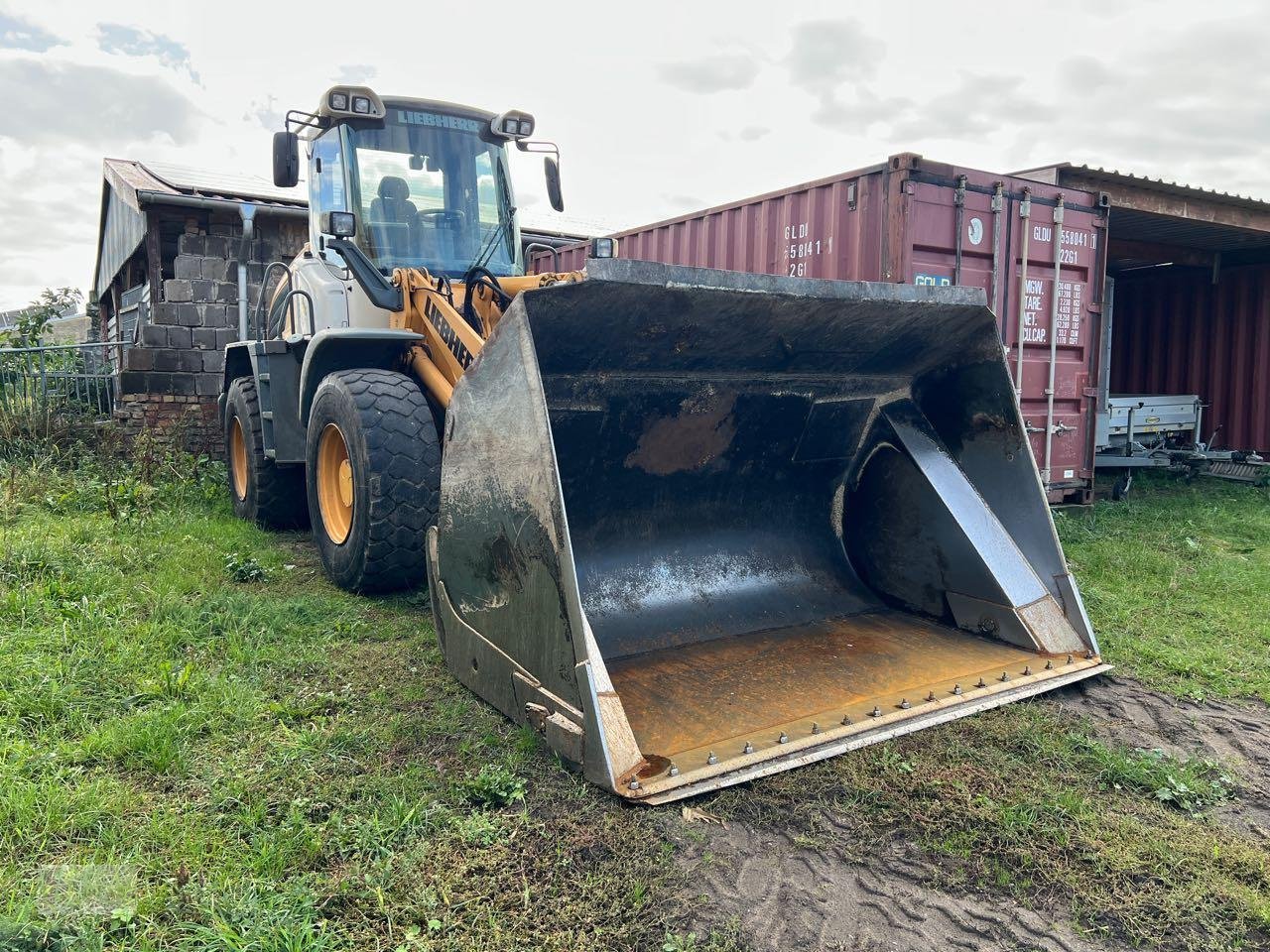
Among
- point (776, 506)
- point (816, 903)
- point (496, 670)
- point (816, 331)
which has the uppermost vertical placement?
point (816, 331)

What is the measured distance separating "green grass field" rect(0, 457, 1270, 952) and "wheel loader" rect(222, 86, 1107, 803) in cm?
19

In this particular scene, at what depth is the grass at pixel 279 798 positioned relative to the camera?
1991 millimetres

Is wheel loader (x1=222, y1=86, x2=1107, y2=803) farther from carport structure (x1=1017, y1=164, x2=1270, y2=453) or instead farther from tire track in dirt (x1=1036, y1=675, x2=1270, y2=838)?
carport structure (x1=1017, y1=164, x2=1270, y2=453)

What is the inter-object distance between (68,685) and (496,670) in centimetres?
154

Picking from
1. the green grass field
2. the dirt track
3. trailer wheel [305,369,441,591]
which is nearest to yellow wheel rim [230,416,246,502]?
trailer wheel [305,369,441,591]

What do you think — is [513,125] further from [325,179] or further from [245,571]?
[245,571]

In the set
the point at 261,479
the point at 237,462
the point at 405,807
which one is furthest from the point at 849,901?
the point at 237,462

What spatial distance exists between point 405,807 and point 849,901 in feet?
3.72

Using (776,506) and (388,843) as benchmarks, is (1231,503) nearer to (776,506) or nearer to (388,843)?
(776,506)

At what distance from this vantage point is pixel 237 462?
6.96m

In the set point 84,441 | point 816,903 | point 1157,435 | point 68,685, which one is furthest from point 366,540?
point 1157,435

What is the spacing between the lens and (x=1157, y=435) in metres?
9.91

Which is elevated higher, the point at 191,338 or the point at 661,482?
the point at 191,338

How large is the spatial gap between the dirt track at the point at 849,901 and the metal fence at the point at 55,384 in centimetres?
911
